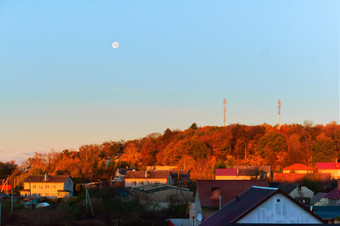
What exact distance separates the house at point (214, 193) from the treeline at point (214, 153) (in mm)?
27468

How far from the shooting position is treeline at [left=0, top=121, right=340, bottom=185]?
70312 mm

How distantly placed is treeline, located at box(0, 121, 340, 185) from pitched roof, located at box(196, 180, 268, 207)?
27.4 m

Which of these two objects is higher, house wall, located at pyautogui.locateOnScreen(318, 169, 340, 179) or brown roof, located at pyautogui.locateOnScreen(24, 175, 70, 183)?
house wall, located at pyautogui.locateOnScreen(318, 169, 340, 179)

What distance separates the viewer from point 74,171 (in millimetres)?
70562

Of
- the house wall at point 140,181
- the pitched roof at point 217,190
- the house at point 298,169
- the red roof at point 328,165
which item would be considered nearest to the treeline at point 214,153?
the house at point 298,169

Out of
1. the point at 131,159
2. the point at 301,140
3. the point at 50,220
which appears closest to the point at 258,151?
the point at 301,140

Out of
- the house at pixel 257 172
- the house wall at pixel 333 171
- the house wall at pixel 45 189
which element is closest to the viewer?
the house at pixel 257 172

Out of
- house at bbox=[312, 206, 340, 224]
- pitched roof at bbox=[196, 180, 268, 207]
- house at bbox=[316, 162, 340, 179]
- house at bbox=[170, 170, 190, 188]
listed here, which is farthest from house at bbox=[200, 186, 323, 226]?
house at bbox=[316, 162, 340, 179]

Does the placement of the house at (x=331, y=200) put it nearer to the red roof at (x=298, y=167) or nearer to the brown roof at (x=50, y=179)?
the red roof at (x=298, y=167)

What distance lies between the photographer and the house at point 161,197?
147 feet

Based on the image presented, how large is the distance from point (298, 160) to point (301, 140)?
20.7 feet

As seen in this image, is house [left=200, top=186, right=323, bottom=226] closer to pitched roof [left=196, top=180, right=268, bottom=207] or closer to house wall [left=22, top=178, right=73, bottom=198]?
pitched roof [left=196, top=180, right=268, bottom=207]

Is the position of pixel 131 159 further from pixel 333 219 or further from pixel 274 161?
pixel 333 219

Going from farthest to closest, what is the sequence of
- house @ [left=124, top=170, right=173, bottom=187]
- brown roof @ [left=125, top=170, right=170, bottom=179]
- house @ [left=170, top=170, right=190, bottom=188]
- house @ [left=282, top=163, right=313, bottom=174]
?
1. brown roof @ [left=125, top=170, right=170, bottom=179]
2. house @ [left=282, top=163, right=313, bottom=174]
3. house @ [left=124, top=170, right=173, bottom=187]
4. house @ [left=170, top=170, right=190, bottom=188]
